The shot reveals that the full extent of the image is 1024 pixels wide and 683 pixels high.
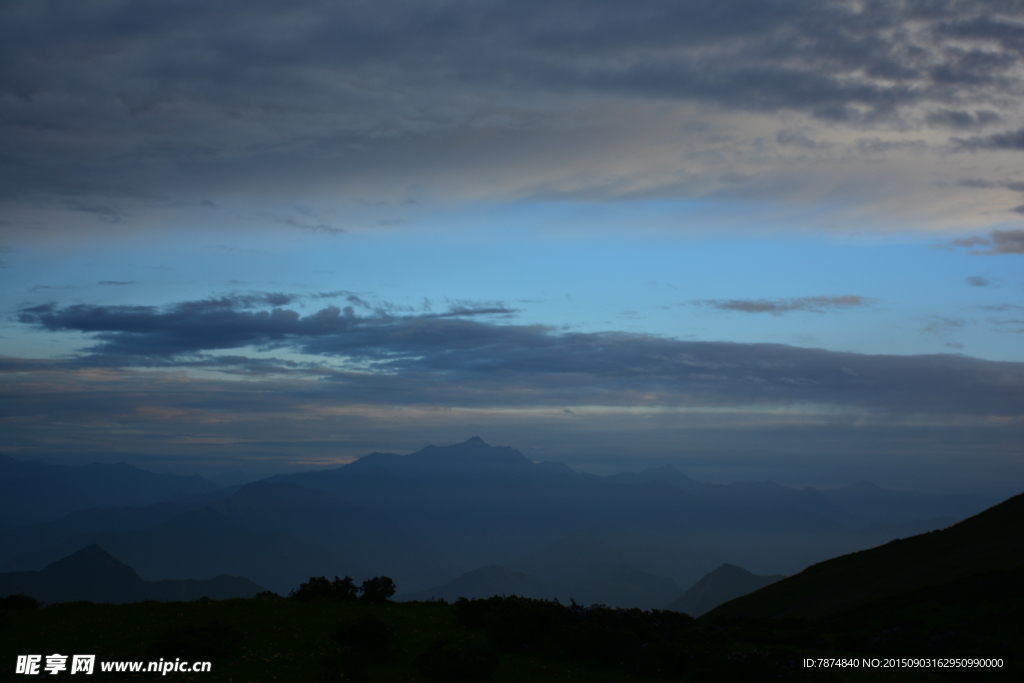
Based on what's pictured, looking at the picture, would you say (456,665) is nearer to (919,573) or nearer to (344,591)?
(344,591)

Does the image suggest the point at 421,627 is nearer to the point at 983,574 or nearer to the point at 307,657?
the point at 307,657

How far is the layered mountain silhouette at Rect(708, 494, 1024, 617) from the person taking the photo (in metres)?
46.4

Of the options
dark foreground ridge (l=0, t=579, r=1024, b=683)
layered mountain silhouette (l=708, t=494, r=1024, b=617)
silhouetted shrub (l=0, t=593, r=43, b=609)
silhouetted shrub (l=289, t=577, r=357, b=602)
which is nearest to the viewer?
dark foreground ridge (l=0, t=579, r=1024, b=683)

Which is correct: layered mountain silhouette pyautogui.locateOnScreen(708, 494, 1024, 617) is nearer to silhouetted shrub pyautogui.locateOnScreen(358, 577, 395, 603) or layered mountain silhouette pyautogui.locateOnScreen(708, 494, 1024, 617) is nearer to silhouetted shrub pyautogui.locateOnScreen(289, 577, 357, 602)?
silhouetted shrub pyautogui.locateOnScreen(358, 577, 395, 603)

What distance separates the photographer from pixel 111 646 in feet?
79.0

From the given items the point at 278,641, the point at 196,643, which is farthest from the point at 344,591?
the point at 196,643

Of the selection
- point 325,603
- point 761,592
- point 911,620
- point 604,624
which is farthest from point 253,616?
point 761,592

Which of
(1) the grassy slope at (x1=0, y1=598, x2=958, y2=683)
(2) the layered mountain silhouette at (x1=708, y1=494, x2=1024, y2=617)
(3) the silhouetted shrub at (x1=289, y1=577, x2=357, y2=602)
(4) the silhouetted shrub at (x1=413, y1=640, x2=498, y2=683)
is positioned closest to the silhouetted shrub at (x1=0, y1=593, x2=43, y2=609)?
(1) the grassy slope at (x1=0, y1=598, x2=958, y2=683)

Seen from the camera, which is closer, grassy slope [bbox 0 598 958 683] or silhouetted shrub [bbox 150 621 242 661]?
grassy slope [bbox 0 598 958 683]

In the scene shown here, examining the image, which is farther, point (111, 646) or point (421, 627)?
point (421, 627)

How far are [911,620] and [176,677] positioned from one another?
1838 inches

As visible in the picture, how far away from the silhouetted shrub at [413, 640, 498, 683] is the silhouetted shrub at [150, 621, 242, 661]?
7749 millimetres

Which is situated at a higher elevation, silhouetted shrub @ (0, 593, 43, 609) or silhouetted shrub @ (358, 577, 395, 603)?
silhouetted shrub @ (0, 593, 43, 609)

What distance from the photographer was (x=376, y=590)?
36.6 metres
